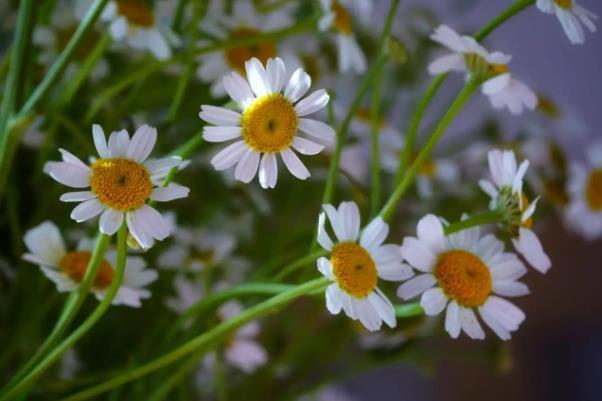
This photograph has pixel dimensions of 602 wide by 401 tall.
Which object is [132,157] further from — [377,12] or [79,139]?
[377,12]

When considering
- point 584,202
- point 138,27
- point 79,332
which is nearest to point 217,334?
point 79,332

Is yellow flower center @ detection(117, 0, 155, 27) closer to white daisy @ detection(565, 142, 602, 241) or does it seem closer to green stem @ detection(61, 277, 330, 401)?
green stem @ detection(61, 277, 330, 401)

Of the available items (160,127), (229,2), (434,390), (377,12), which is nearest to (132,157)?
(160,127)

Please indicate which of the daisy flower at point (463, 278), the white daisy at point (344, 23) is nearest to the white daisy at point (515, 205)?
the daisy flower at point (463, 278)

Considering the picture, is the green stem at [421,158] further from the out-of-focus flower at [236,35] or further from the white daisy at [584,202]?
the white daisy at [584,202]

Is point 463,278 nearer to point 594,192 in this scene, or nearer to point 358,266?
point 358,266

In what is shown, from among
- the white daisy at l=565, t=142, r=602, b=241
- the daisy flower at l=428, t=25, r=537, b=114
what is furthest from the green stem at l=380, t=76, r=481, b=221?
the white daisy at l=565, t=142, r=602, b=241
